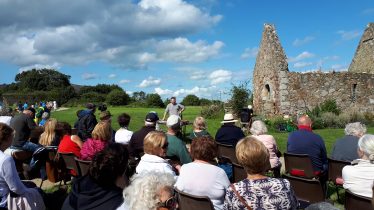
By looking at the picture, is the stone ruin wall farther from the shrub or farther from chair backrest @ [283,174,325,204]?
chair backrest @ [283,174,325,204]

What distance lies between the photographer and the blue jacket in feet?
19.0

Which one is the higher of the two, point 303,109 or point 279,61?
point 279,61

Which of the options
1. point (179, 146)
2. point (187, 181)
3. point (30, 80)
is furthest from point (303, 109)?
point (30, 80)

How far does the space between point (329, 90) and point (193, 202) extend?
17.0 m

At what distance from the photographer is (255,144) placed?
3215 mm

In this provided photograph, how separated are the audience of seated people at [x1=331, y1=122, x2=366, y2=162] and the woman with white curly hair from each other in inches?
154

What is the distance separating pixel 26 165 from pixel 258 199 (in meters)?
5.16

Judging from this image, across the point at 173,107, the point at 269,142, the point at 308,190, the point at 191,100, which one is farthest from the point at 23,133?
the point at 191,100

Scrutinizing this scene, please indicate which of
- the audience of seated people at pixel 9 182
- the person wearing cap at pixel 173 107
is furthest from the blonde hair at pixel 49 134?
the person wearing cap at pixel 173 107

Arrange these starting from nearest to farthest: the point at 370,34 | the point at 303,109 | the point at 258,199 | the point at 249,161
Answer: the point at 258,199
the point at 249,161
the point at 303,109
the point at 370,34

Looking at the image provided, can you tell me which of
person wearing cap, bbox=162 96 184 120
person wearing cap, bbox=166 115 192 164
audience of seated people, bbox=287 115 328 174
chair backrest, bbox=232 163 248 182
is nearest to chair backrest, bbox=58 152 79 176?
person wearing cap, bbox=166 115 192 164

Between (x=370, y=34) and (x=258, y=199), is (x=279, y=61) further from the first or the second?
(x=258, y=199)

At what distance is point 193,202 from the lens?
3379 millimetres

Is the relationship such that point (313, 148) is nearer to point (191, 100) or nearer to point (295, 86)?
point (295, 86)
